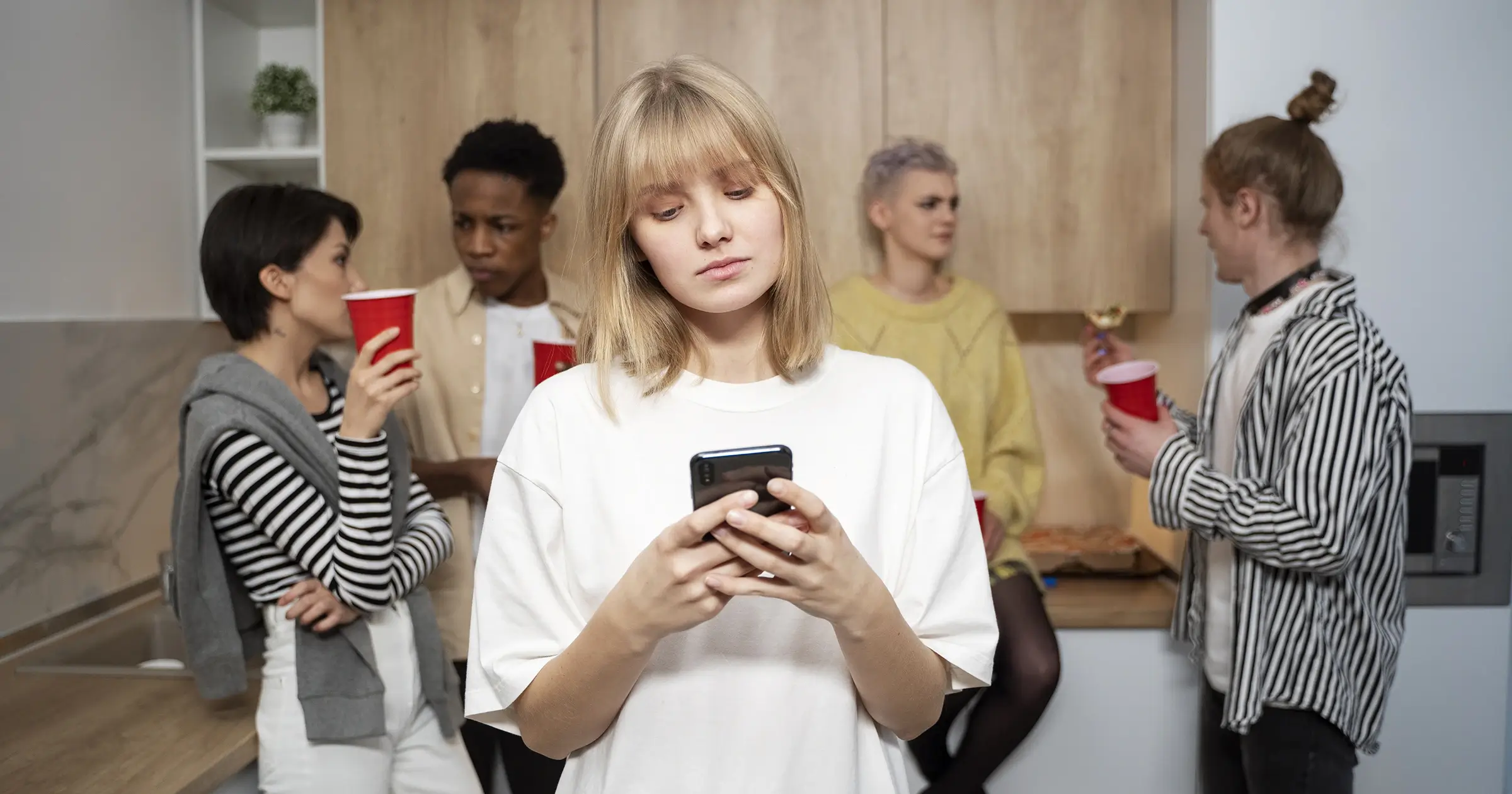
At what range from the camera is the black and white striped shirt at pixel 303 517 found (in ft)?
5.16

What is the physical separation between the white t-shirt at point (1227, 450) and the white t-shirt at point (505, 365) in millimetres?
1158

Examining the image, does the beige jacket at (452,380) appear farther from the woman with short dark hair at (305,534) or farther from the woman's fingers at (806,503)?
the woman's fingers at (806,503)

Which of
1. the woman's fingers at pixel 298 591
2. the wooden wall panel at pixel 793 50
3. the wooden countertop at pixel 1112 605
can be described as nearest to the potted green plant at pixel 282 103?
the wooden wall panel at pixel 793 50

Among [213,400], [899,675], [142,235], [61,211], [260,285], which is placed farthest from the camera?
[142,235]

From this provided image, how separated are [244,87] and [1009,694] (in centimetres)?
220

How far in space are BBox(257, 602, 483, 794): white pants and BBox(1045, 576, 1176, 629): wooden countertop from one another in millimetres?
1154

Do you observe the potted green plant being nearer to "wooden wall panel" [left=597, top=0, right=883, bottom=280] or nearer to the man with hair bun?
"wooden wall panel" [left=597, top=0, right=883, bottom=280]

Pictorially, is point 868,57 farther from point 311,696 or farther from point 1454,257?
point 311,696

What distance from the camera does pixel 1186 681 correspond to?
7.46ft

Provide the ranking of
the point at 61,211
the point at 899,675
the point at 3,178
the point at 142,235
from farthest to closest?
the point at 142,235
the point at 61,211
the point at 3,178
the point at 899,675

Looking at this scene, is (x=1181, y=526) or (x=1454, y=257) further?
(x=1454, y=257)

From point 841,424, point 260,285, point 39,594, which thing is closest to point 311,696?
point 260,285

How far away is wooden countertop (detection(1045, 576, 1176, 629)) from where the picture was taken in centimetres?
225

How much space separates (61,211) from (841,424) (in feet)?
5.83
